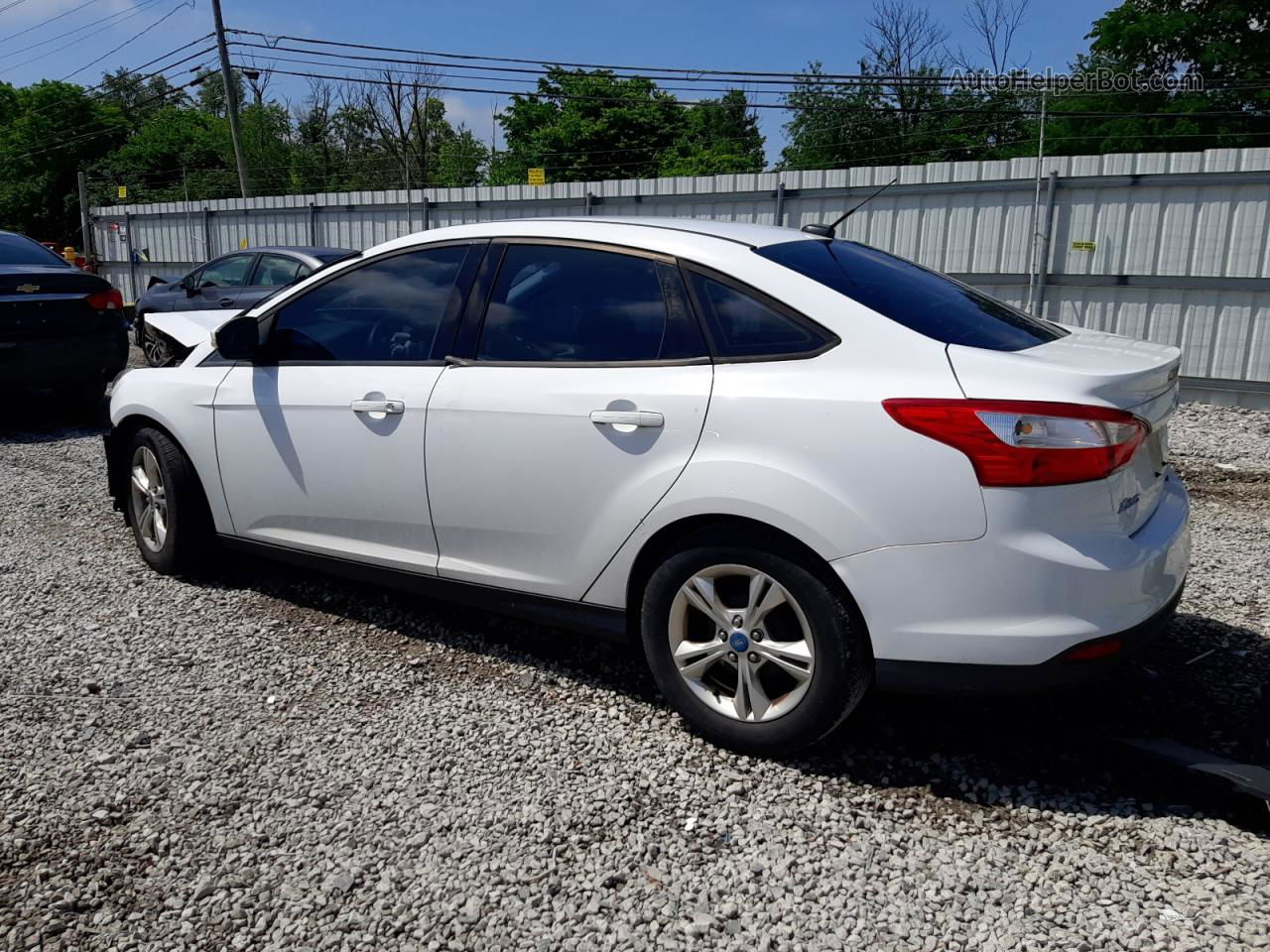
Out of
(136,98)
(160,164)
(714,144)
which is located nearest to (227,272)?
(714,144)

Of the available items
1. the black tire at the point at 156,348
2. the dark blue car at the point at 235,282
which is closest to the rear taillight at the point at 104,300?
the black tire at the point at 156,348

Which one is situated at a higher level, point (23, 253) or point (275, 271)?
point (23, 253)

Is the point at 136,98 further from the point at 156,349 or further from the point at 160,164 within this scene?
the point at 156,349

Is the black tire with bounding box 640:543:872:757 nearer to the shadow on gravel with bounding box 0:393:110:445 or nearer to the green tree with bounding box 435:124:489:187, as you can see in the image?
the shadow on gravel with bounding box 0:393:110:445

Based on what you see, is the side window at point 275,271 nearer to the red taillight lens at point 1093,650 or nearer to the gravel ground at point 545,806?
the gravel ground at point 545,806

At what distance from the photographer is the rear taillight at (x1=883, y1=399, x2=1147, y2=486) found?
8.46ft

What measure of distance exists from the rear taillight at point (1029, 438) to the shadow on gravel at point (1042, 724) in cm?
98

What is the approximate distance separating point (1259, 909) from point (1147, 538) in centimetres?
96

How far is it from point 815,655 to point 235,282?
1091cm

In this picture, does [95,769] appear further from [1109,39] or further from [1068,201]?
[1109,39]

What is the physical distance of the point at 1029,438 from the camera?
258 cm

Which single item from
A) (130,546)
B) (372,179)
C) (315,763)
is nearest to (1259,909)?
(315,763)

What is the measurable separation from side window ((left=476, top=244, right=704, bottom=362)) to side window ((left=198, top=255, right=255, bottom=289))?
924 centimetres

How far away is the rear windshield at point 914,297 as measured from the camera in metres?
3.02
